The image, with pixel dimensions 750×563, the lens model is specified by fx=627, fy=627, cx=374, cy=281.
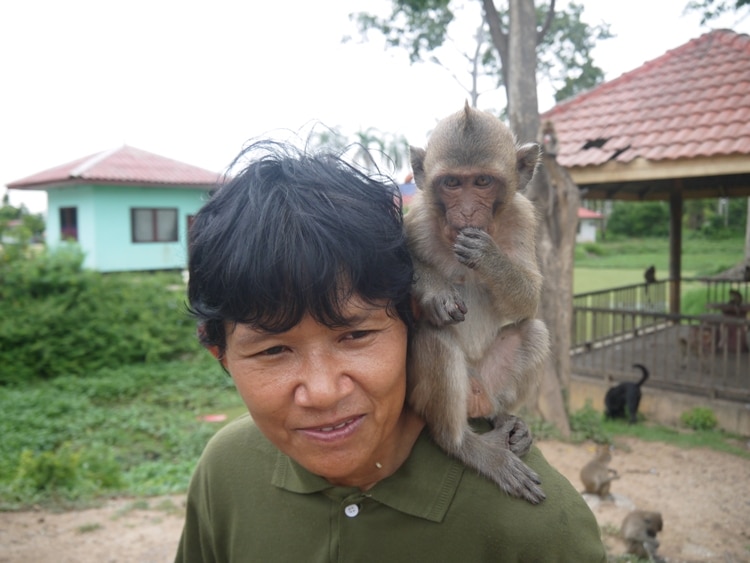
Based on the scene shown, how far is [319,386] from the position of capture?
4.83ft

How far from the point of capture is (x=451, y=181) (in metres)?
2.46

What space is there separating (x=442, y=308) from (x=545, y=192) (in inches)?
218

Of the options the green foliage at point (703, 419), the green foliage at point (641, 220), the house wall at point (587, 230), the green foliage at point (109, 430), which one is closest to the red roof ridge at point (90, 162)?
the green foliage at point (109, 430)

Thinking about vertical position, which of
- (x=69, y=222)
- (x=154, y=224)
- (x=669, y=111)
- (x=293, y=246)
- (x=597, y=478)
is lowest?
(x=597, y=478)

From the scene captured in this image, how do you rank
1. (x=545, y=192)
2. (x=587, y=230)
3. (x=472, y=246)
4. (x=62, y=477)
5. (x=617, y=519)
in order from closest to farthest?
1. (x=472, y=246)
2. (x=617, y=519)
3. (x=62, y=477)
4. (x=545, y=192)
5. (x=587, y=230)

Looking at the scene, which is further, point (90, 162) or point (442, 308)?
point (90, 162)

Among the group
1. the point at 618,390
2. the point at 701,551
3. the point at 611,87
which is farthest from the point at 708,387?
the point at 611,87

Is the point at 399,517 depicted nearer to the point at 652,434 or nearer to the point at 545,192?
the point at 545,192

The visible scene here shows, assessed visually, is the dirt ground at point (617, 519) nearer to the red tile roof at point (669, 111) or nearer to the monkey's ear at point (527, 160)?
the red tile roof at point (669, 111)

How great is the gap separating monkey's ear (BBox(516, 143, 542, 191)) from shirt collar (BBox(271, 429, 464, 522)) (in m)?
1.27

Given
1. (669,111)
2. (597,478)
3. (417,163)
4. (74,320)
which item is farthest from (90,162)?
(417,163)

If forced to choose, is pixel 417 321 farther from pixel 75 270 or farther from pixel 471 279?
pixel 75 270

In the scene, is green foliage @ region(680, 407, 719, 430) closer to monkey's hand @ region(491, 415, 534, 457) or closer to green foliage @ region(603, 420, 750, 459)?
green foliage @ region(603, 420, 750, 459)

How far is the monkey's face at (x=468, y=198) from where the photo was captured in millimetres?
2383
